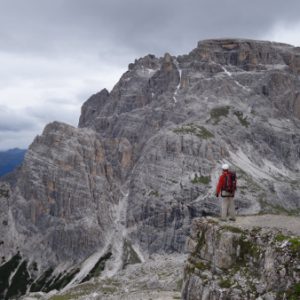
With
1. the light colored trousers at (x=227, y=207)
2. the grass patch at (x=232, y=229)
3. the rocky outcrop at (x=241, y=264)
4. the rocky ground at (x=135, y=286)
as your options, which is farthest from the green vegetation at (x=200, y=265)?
the rocky ground at (x=135, y=286)

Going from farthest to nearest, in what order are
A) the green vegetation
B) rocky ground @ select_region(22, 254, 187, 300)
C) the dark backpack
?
rocky ground @ select_region(22, 254, 187, 300)
the dark backpack
the green vegetation

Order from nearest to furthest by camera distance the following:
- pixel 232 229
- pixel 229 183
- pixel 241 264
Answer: pixel 241 264 < pixel 232 229 < pixel 229 183

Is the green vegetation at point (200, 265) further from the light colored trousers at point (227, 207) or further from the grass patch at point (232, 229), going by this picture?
the light colored trousers at point (227, 207)

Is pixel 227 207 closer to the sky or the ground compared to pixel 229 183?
closer to the ground

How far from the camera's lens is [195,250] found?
1518 inches

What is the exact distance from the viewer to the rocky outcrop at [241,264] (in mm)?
29484

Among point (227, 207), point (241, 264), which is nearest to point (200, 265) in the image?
point (241, 264)

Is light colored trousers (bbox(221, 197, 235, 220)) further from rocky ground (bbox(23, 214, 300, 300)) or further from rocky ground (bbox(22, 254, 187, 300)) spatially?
rocky ground (bbox(22, 254, 187, 300))

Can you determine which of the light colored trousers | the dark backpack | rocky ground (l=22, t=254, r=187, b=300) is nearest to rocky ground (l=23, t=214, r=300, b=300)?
the light colored trousers

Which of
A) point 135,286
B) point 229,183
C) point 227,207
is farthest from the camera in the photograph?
point 135,286

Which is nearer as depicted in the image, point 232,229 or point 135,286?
point 232,229

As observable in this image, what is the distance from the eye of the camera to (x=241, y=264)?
3303 cm

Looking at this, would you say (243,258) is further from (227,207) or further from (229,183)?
(229,183)

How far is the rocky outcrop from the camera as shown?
29484mm
